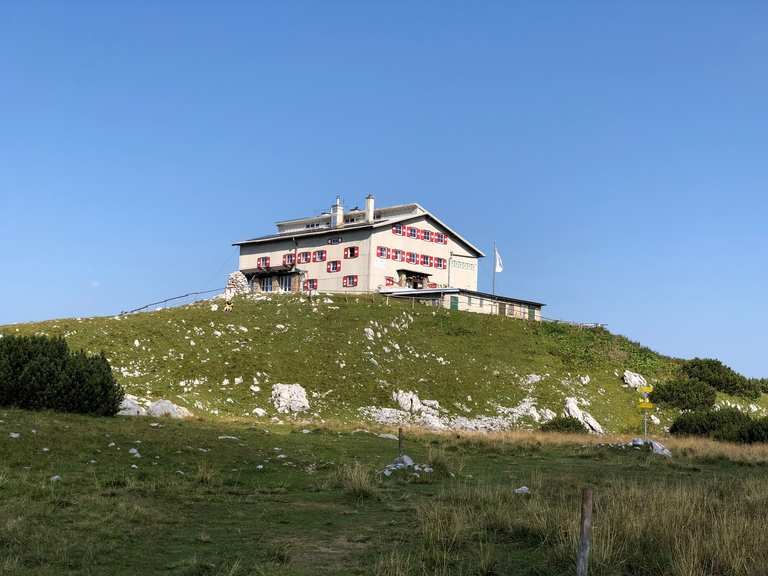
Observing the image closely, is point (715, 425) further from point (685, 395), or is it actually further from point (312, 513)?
point (312, 513)

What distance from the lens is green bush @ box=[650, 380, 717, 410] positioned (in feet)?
207

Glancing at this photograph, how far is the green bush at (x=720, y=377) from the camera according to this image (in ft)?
233

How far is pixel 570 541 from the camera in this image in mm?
11508

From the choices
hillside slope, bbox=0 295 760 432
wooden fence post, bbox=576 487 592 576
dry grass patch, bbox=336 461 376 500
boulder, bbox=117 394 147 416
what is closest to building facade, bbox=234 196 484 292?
hillside slope, bbox=0 295 760 432

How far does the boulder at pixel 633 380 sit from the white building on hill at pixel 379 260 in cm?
1788

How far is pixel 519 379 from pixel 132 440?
44.0 meters

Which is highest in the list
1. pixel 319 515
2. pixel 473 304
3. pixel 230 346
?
pixel 473 304

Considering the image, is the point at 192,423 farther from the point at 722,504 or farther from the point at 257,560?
the point at 722,504

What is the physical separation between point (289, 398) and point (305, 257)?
40.4 metres

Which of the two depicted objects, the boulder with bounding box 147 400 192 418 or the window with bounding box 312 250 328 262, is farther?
the window with bounding box 312 250 328 262

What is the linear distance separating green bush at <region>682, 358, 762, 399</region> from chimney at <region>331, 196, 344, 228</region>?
45.5 metres

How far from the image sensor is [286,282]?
88.6 meters

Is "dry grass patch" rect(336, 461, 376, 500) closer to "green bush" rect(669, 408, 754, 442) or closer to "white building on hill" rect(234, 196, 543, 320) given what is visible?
"green bush" rect(669, 408, 754, 442)

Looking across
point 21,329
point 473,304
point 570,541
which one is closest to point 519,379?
point 473,304
